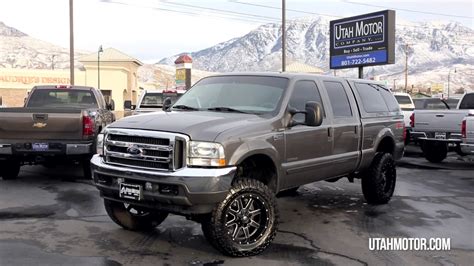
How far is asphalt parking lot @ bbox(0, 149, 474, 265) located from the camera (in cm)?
532

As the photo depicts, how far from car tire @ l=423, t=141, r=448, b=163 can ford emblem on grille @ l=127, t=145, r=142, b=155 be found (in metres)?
10.8

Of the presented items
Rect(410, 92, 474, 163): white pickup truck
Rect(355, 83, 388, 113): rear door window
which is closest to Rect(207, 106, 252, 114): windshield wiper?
Rect(355, 83, 388, 113): rear door window

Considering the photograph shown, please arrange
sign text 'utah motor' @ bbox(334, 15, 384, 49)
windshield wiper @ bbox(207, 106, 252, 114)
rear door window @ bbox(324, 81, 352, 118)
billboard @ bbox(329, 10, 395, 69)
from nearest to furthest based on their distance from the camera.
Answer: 1. windshield wiper @ bbox(207, 106, 252, 114)
2. rear door window @ bbox(324, 81, 352, 118)
3. billboard @ bbox(329, 10, 395, 69)
4. sign text 'utah motor' @ bbox(334, 15, 384, 49)

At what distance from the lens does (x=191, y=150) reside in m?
5.11

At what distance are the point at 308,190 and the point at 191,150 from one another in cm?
469

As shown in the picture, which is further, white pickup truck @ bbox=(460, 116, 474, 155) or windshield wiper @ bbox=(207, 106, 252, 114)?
white pickup truck @ bbox=(460, 116, 474, 155)

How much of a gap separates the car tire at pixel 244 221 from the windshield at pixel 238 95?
3.46 feet

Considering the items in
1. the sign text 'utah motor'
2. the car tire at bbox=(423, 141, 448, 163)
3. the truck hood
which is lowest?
the car tire at bbox=(423, 141, 448, 163)

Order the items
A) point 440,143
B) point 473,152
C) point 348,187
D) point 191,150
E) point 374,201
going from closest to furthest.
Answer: point 191,150 → point 374,201 → point 348,187 → point 473,152 → point 440,143

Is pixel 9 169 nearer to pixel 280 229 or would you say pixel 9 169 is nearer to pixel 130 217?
pixel 130 217

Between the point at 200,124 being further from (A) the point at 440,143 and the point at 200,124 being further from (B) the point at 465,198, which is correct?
(A) the point at 440,143

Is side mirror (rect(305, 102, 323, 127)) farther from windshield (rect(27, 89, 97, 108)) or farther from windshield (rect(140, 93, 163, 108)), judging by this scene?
windshield (rect(140, 93, 163, 108))

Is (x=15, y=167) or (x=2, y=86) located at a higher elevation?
(x=2, y=86)

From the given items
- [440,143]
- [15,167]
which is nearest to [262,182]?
[15,167]
